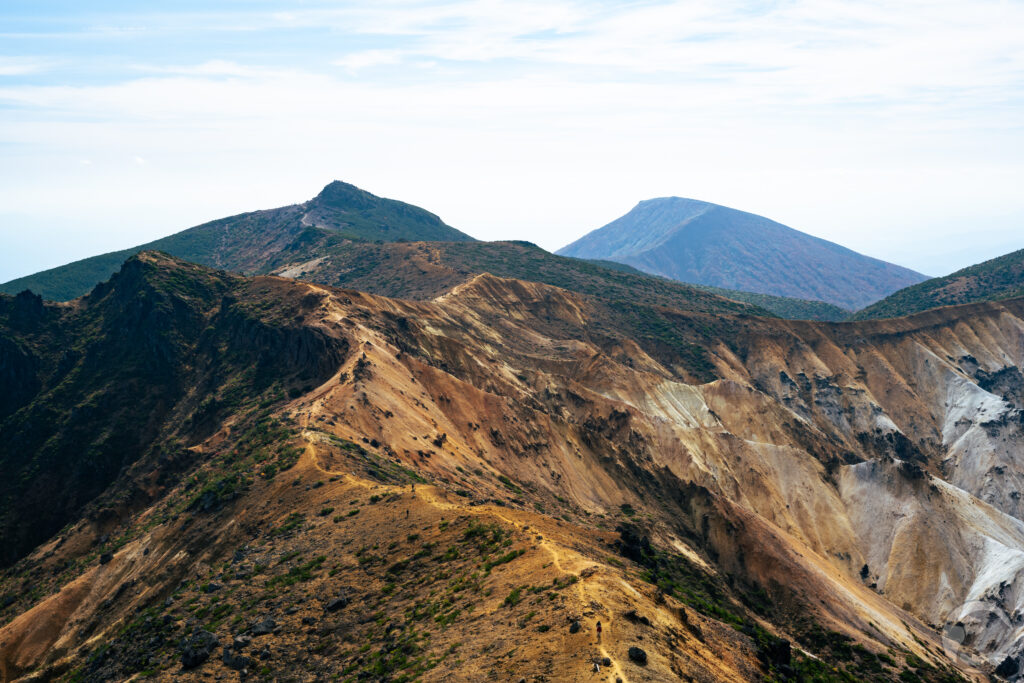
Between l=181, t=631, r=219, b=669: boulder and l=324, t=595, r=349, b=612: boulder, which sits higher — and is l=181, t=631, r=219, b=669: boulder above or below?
below

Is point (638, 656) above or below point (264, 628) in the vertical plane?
above

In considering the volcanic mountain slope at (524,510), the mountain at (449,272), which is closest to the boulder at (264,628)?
the volcanic mountain slope at (524,510)

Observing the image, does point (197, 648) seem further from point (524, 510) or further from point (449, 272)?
point (449, 272)

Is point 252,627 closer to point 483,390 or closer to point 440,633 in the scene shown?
point 440,633

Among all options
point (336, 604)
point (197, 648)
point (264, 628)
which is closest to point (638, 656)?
point (336, 604)

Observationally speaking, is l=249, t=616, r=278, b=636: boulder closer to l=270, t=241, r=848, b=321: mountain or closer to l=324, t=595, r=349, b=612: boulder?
l=324, t=595, r=349, b=612: boulder

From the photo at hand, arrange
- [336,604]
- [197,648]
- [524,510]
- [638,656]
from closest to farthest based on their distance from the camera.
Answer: [638,656] < [197,648] < [336,604] < [524,510]

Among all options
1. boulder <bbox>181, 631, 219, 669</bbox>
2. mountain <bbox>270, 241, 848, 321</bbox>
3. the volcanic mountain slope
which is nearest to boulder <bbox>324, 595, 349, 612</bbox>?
the volcanic mountain slope

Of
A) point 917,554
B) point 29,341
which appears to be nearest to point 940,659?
point 917,554
